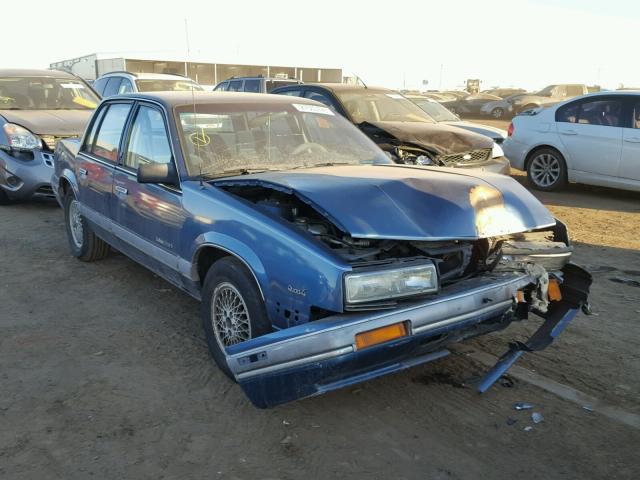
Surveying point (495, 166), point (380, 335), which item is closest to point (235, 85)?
point (495, 166)

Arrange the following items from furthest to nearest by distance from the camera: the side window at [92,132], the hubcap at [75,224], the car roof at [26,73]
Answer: the car roof at [26,73]
the hubcap at [75,224]
the side window at [92,132]

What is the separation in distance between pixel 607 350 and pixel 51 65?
34.8 m

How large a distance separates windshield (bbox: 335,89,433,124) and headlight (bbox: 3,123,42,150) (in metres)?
4.17

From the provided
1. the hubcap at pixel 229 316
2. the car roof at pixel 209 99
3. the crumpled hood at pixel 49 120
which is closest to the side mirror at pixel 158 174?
the car roof at pixel 209 99

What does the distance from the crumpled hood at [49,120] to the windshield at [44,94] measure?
356mm

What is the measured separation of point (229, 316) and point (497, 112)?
95.0 ft

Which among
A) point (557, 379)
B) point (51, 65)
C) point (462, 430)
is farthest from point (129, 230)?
point (51, 65)

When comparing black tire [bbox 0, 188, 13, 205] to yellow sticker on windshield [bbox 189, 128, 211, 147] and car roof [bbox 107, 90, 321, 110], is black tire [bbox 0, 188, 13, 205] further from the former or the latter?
yellow sticker on windshield [bbox 189, 128, 211, 147]

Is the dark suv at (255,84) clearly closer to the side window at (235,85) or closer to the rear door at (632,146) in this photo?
the side window at (235,85)

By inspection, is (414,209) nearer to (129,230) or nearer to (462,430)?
(462,430)

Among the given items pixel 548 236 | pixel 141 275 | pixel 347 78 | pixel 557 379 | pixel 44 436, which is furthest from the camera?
pixel 347 78

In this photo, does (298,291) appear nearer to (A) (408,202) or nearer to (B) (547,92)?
(A) (408,202)

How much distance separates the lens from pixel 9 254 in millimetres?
6109

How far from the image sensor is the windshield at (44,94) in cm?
878
